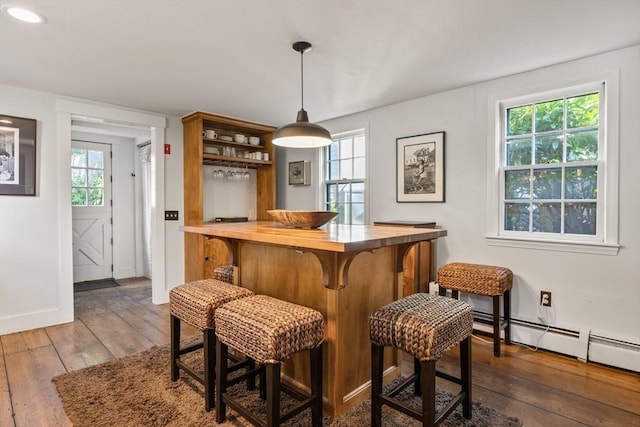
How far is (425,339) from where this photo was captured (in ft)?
4.89

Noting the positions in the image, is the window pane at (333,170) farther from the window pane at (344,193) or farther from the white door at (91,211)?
the white door at (91,211)

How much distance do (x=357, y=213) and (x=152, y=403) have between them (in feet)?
9.55

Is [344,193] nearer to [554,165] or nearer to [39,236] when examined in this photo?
[554,165]

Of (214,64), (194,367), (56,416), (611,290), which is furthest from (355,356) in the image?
(214,64)

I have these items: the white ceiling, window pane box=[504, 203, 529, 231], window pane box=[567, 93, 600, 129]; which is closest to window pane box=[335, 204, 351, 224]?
the white ceiling

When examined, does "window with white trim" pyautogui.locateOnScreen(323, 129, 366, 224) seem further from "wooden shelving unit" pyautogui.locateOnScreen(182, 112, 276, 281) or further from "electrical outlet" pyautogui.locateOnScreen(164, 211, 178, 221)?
"electrical outlet" pyautogui.locateOnScreen(164, 211, 178, 221)

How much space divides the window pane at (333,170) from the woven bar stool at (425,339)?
282cm

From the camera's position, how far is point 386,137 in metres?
3.87

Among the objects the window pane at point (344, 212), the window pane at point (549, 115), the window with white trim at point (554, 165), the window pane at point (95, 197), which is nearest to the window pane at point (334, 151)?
the window pane at point (344, 212)

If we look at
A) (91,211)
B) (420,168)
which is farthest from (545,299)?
(91,211)

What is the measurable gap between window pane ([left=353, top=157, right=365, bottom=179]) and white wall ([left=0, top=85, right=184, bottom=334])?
3106 mm

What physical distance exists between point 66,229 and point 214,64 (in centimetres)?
235

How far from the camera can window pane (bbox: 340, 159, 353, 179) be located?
4339 mm

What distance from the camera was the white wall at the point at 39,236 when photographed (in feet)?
10.6
